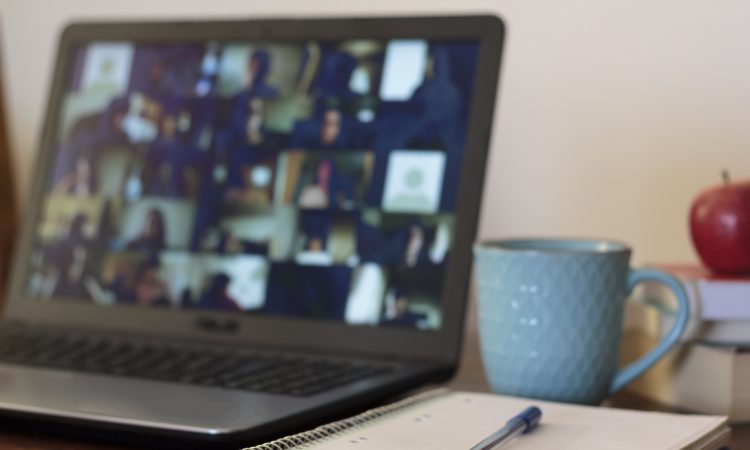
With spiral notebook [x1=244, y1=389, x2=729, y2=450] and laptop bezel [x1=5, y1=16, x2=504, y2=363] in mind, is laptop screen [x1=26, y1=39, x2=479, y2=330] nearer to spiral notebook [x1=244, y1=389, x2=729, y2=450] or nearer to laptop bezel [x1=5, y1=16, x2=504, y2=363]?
laptop bezel [x1=5, y1=16, x2=504, y2=363]

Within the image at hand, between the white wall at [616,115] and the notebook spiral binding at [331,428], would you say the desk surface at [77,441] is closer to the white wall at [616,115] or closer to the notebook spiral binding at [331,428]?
the notebook spiral binding at [331,428]

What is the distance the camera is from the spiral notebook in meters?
0.51

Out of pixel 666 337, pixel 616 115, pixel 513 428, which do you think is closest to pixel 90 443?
pixel 513 428

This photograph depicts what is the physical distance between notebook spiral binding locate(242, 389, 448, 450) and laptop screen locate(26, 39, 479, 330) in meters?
0.17

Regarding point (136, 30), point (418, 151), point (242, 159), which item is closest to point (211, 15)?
point (136, 30)

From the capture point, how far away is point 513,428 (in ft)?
1.77

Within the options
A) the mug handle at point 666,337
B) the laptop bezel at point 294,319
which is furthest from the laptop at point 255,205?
the mug handle at point 666,337

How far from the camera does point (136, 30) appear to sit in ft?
3.18

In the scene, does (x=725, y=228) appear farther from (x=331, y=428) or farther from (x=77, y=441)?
(x=77, y=441)

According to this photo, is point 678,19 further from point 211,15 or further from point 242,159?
point 211,15

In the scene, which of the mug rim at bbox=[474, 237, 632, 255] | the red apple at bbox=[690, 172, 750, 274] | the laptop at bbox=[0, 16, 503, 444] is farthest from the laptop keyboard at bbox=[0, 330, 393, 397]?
the red apple at bbox=[690, 172, 750, 274]

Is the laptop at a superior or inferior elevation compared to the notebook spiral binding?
superior

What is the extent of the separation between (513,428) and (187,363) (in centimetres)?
29

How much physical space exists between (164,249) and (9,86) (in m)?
0.58
